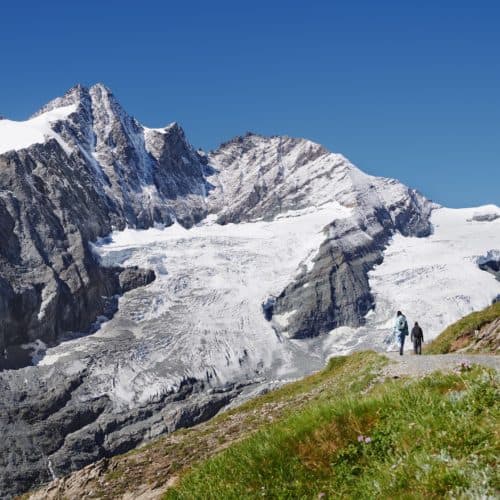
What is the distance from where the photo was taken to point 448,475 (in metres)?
6.24

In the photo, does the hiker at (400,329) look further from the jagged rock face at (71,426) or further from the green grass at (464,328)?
the jagged rock face at (71,426)

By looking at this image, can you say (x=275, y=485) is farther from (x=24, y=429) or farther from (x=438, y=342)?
(x=24, y=429)

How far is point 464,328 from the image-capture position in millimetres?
36625

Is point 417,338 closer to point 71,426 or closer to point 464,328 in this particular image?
point 464,328

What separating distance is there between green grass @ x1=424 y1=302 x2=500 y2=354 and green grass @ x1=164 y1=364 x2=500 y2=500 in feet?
91.5

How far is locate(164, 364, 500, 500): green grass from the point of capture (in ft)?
21.0

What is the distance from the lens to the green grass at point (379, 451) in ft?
21.0

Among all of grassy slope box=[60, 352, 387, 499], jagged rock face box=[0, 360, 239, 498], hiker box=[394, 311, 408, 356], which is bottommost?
jagged rock face box=[0, 360, 239, 498]

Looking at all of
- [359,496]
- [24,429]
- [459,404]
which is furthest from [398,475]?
[24,429]

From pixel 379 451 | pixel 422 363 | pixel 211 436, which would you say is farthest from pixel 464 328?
pixel 379 451

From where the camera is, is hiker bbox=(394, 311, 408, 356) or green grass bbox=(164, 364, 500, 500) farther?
hiker bbox=(394, 311, 408, 356)

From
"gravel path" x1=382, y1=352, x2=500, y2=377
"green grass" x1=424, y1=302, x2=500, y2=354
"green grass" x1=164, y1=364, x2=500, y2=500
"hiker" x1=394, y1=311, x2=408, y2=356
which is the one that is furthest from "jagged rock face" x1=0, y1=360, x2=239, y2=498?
"green grass" x1=164, y1=364, x2=500, y2=500

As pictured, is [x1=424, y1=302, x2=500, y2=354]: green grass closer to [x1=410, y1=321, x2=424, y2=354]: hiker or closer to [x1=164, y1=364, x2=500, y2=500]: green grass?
[x1=410, y1=321, x2=424, y2=354]: hiker

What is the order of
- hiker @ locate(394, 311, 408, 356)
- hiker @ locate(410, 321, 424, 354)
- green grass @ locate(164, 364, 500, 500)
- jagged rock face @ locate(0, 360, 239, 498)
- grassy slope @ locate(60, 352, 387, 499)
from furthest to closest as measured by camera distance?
jagged rock face @ locate(0, 360, 239, 498) < hiker @ locate(410, 321, 424, 354) < hiker @ locate(394, 311, 408, 356) < grassy slope @ locate(60, 352, 387, 499) < green grass @ locate(164, 364, 500, 500)
